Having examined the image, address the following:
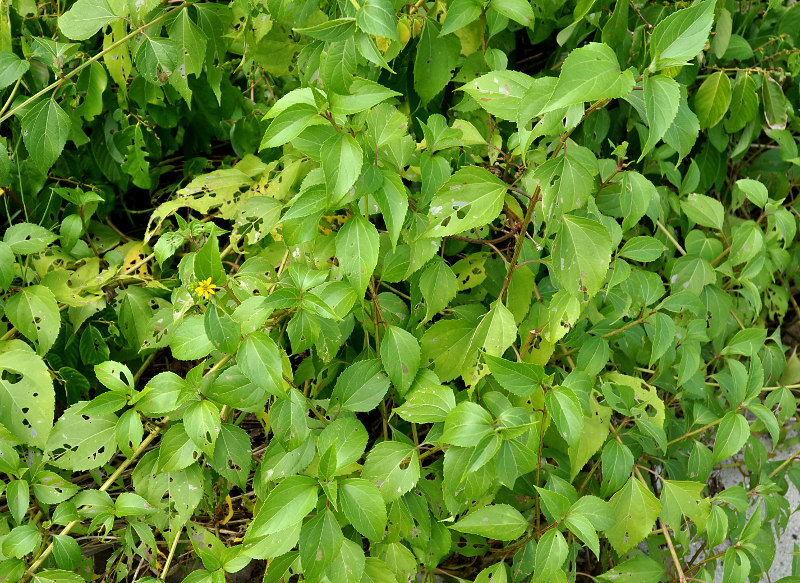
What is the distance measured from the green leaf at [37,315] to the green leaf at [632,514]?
3.58ft

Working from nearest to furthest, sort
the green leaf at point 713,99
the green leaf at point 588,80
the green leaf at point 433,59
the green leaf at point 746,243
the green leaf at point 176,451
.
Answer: the green leaf at point 588,80 → the green leaf at point 176,451 → the green leaf at point 433,59 → the green leaf at point 746,243 → the green leaf at point 713,99

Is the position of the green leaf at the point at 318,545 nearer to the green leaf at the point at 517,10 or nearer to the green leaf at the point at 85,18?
the green leaf at the point at 517,10

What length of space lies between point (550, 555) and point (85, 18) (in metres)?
1.29

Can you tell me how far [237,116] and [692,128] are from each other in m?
1.09

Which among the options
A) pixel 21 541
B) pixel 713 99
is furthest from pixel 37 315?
pixel 713 99

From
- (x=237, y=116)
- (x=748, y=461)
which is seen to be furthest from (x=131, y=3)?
(x=748, y=461)

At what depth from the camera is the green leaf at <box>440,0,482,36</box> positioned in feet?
3.76

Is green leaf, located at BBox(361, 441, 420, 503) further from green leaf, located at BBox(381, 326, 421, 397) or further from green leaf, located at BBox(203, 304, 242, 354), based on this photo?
green leaf, located at BBox(203, 304, 242, 354)

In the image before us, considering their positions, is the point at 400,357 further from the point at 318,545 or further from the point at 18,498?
the point at 18,498

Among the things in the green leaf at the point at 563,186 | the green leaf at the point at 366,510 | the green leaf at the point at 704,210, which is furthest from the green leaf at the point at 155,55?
the green leaf at the point at 704,210

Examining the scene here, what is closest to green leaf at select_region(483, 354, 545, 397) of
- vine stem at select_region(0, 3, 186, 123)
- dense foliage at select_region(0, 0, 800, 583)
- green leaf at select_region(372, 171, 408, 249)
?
dense foliage at select_region(0, 0, 800, 583)

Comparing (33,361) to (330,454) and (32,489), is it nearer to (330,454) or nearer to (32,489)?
(32,489)

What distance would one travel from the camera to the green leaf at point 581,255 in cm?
94

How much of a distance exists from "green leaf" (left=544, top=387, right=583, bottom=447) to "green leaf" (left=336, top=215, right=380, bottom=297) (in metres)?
0.34
